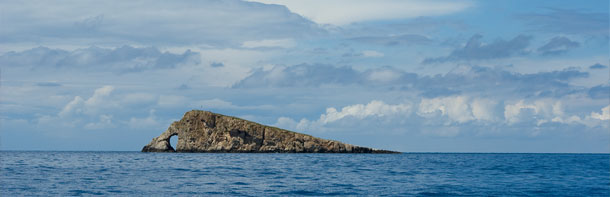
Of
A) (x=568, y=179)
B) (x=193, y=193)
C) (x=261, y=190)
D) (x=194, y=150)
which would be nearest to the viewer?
(x=193, y=193)

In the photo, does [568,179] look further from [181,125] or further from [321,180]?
[181,125]

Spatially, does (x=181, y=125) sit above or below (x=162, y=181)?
above

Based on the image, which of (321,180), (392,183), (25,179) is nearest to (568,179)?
(392,183)

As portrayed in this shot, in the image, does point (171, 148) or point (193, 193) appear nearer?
point (193, 193)

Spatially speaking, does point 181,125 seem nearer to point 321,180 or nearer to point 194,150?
point 194,150

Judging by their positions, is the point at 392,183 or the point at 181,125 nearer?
the point at 392,183

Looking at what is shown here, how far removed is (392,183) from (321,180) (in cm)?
785

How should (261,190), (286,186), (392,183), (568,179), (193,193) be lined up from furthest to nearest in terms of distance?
1. (568,179)
2. (392,183)
3. (286,186)
4. (261,190)
5. (193,193)

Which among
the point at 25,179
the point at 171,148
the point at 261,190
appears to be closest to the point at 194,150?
the point at 171,148

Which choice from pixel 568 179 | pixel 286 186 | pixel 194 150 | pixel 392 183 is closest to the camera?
pixel 286 186

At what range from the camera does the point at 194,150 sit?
7697 inches

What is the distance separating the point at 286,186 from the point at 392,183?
11.3 m

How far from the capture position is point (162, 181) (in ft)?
187

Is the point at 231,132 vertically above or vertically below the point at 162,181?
above
